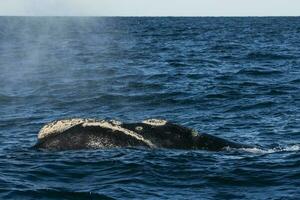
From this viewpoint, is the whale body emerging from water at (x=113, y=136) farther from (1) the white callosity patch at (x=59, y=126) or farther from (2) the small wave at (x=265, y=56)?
(2) the small wave at (x=265, y=56)

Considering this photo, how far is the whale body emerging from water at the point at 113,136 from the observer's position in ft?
55.3

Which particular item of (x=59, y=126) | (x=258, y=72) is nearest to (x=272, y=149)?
(x=59, y=126)

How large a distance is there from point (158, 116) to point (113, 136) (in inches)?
281

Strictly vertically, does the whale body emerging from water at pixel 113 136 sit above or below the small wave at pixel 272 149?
above

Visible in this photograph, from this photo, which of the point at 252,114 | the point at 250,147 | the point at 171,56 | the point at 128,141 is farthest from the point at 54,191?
the point at 171,56

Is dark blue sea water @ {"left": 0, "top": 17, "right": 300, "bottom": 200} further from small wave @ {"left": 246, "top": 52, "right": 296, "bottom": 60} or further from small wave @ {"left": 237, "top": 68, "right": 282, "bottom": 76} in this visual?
small wave @ {"left": 246, "top": 52, "right": 296, "bottom": 60}

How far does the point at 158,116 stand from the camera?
2400 cm

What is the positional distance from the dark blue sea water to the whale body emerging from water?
429 millimetres

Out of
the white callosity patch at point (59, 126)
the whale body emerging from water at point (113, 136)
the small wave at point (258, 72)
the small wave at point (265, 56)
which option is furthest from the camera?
the small wave at point (265, 56)

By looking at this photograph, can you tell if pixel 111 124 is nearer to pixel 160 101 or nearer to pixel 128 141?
pixel 128 141

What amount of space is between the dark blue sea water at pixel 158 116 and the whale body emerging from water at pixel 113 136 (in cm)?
43

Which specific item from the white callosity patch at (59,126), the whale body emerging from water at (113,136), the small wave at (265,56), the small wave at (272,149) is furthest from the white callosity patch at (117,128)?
the small wave at (265,56)

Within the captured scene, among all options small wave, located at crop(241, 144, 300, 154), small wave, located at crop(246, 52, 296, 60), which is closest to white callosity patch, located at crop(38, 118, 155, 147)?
small wave, located at crop(241, 144, 300, 154)

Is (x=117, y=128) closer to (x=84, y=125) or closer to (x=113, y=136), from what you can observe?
(x=113, y=136)
